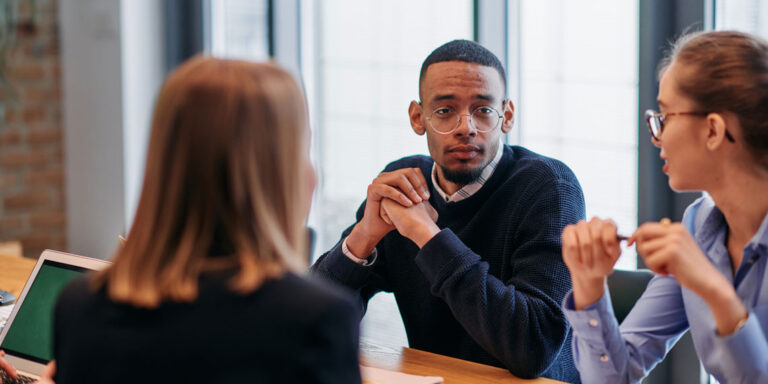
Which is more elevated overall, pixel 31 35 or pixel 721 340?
pixel 31 35

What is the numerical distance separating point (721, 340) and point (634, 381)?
0.28 metres

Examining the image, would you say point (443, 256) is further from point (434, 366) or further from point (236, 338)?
point (236, 338)

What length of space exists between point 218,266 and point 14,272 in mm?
2037

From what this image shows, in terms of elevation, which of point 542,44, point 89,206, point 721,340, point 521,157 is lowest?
point 89,206

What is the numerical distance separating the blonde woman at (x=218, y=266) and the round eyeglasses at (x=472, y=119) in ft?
3.45

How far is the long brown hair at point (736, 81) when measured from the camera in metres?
1.48

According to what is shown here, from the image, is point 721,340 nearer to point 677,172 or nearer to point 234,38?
point 677,172

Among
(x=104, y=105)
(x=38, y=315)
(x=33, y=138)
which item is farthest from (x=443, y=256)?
(x=33, y=138)

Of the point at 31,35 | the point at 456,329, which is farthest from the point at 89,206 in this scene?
the point at 456,329

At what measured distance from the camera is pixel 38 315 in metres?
1.79

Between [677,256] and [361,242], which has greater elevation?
[677,256]

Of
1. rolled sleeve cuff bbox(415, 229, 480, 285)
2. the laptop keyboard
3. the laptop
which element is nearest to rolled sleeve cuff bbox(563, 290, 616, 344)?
rolled sleeve cuff bbox(415, 229, 480, 285)

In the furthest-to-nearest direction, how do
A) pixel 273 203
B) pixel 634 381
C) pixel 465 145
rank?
pixel 465 145, pixel 634 381, pixel 273 203

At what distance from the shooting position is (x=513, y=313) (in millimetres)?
1754
